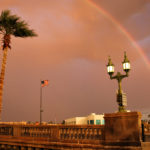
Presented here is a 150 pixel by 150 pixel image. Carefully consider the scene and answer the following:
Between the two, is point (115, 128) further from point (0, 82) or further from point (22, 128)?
point (0, 82)

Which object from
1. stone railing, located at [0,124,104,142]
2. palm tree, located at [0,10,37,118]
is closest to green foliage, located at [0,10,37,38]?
palm tree, located at [0,10,37,118]

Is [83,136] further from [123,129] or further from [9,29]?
[9,29]

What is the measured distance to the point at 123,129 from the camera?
39.4 ft

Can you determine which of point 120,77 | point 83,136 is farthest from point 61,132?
point 120,77

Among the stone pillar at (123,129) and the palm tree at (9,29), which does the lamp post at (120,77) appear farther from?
the palm tree at (9,29)

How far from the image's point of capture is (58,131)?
1443 cm

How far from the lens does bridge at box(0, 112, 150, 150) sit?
11.7m

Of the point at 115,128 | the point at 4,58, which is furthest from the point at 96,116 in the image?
the point at 115,128

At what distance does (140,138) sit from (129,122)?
3.01ft

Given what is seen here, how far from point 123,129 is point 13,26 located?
62.7ft

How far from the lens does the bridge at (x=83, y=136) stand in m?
11.7

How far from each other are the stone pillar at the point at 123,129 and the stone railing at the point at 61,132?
0.58m

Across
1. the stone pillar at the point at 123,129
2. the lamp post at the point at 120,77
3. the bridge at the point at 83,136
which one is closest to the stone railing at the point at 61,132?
the bridge at the point at 83,136

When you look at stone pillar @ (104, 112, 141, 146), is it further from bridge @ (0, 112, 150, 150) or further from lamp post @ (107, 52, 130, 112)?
lamp post @ (107, 52, 130, 112)
